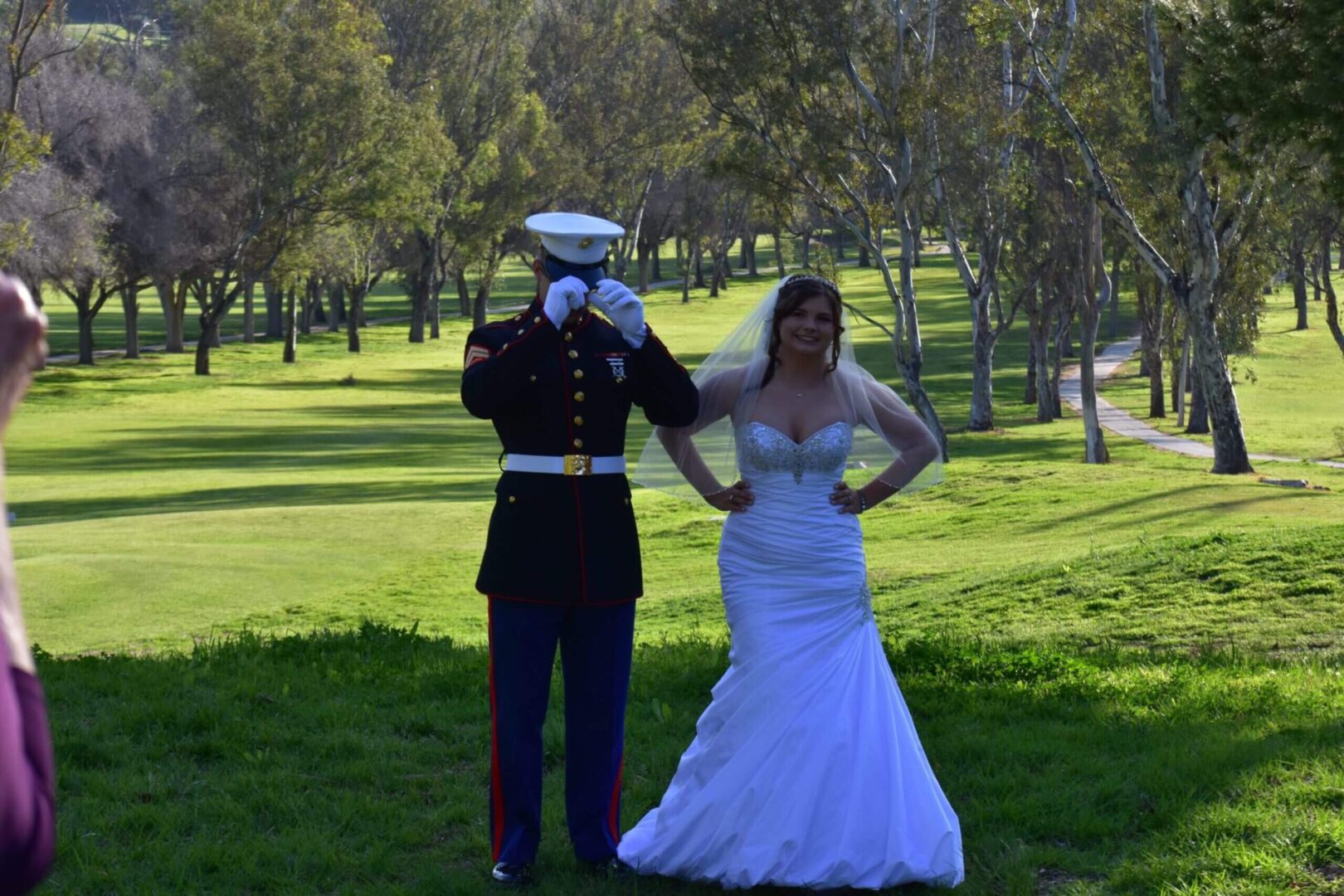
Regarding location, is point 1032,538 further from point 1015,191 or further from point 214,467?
point 1015,191

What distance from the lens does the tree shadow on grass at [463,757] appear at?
5.50m

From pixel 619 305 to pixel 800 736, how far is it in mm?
1664

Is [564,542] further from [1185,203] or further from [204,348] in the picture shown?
[204,348]

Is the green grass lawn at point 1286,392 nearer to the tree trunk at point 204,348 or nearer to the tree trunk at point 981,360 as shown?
the tree trunk at point 981,360

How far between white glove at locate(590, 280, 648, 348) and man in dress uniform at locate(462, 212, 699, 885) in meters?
0.03

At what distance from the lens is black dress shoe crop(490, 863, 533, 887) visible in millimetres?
5434

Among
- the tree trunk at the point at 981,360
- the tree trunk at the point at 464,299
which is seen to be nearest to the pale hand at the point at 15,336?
the tree trunk at the point at 981,360

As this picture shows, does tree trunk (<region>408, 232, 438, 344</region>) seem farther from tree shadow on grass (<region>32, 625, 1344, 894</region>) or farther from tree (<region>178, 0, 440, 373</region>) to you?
tree shadow on grass (<region>32, 625, 1344, 894</region>)

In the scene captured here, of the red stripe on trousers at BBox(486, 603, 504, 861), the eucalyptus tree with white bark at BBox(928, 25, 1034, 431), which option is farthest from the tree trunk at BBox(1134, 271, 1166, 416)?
the red stripe on trousers at BBox(486, 603, 504, 861)

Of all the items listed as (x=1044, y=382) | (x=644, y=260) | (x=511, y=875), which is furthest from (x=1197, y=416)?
(x=644, y=260)

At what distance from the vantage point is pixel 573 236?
211 inches

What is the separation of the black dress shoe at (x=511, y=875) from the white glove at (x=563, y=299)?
1965mm

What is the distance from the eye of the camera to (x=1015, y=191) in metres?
38.2

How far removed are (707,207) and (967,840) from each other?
273 feet
